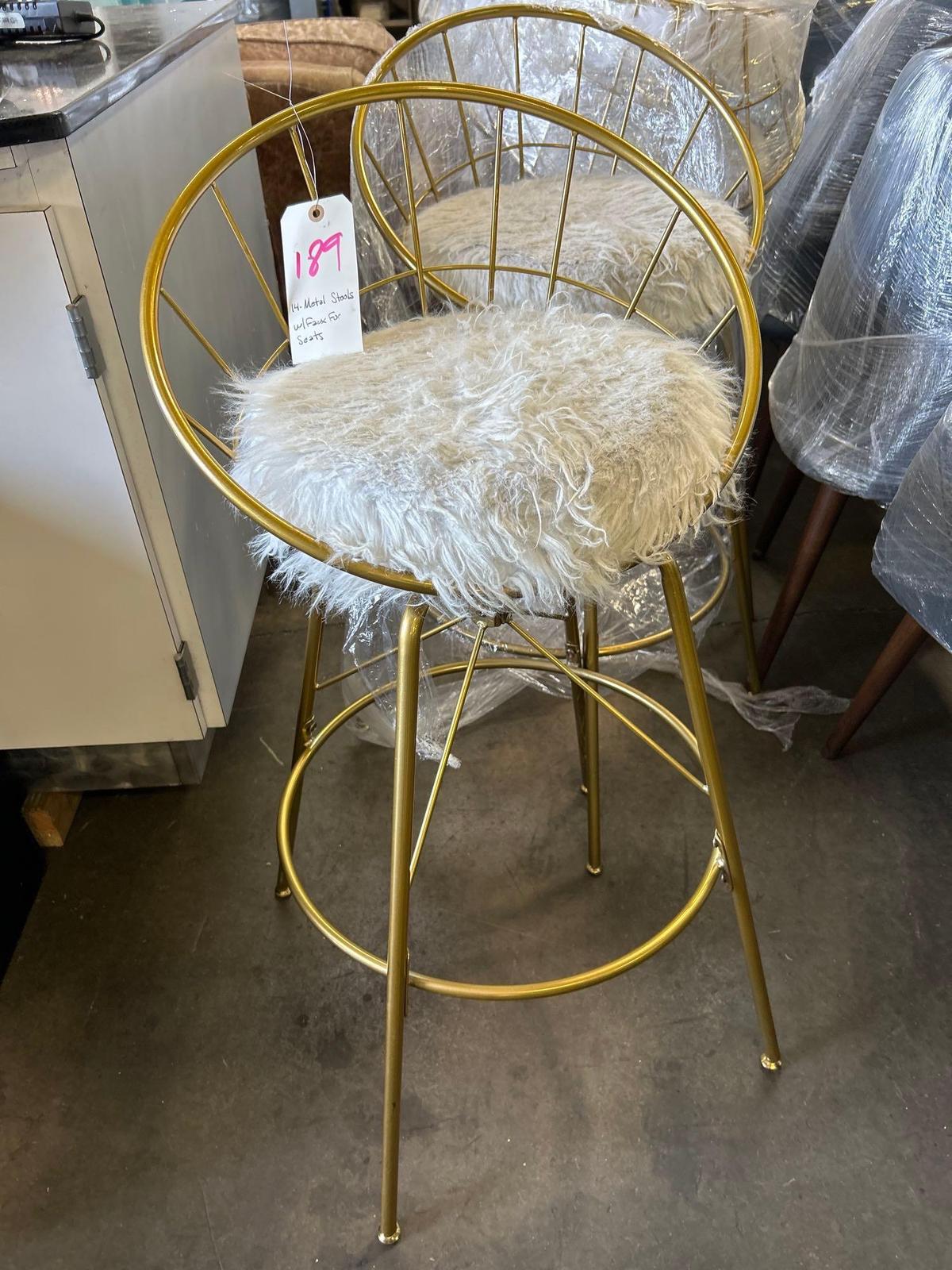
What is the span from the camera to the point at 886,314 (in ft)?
3.31

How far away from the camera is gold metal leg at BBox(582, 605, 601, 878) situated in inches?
36.8

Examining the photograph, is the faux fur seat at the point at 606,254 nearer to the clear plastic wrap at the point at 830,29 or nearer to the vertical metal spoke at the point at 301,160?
the vertical metal spoke at the point at 301,160

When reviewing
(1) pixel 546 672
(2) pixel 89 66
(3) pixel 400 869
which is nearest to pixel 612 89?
(2) pixel 89 66

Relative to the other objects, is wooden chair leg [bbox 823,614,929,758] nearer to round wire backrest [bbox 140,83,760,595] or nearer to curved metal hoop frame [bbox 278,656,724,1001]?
curved metal hoop frame [bbox 278,656,724,1001]

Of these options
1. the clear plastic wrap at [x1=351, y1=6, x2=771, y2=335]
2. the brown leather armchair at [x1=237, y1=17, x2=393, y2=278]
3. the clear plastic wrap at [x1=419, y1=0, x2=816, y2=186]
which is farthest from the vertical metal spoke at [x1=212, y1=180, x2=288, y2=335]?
the brown leather armchair at [x1=237, y1=17, x2=393, y2=278]

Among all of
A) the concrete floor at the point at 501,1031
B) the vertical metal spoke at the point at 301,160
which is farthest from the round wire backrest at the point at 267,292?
the concrete floor at the point at 501,1031

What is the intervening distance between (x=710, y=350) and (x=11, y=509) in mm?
864

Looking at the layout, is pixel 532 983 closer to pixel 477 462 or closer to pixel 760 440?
pixel 477 462

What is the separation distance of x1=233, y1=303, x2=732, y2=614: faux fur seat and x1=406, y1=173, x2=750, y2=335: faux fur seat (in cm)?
25

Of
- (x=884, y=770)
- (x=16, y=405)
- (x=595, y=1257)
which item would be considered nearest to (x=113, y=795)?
(x=16, y=405)

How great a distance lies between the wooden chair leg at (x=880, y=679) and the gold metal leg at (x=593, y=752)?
Result: 35 cm

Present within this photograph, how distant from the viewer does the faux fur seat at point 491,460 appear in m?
0.54

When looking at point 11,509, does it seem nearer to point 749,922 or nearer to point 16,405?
point 16,405

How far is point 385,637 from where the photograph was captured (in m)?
Answer: 1.18
